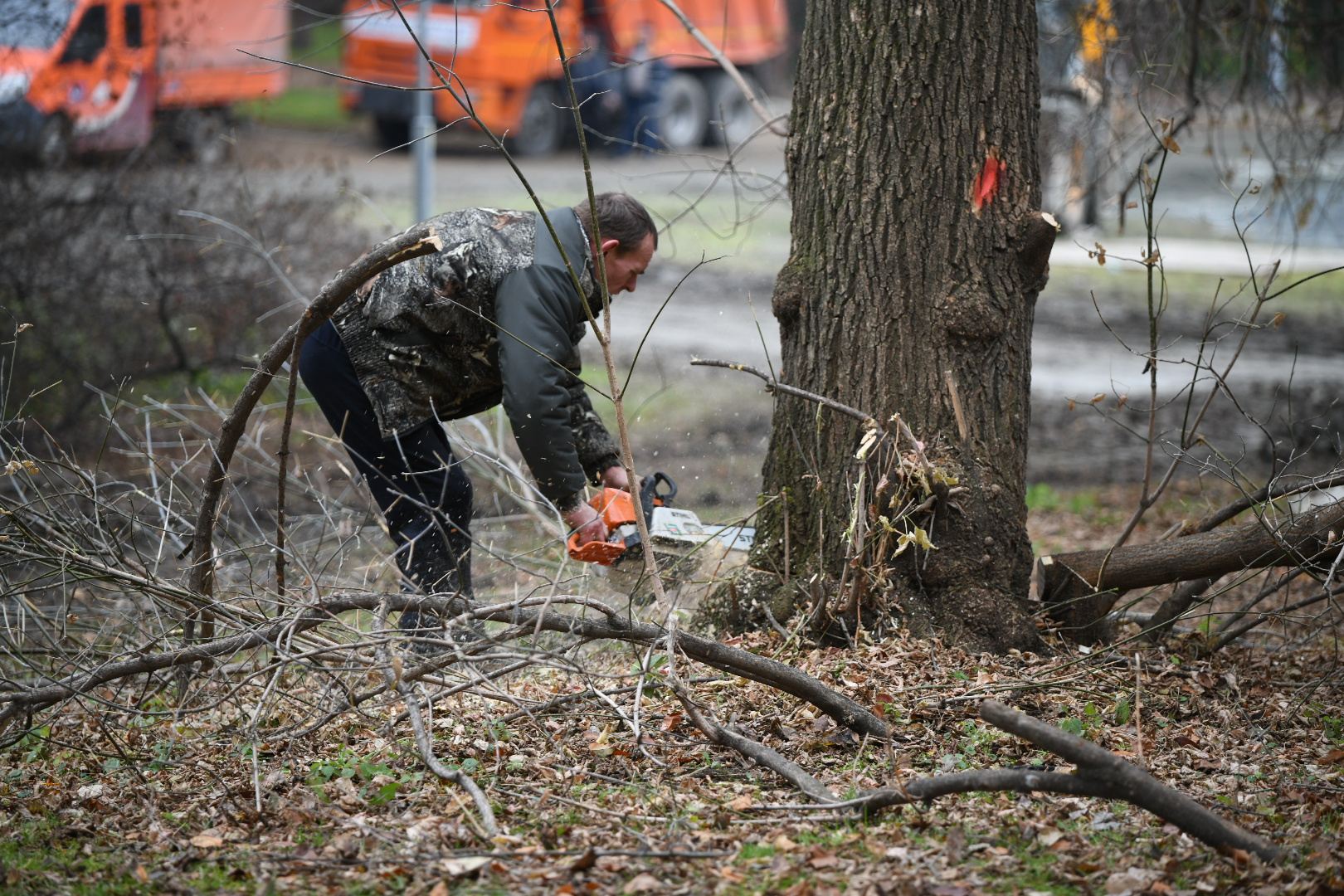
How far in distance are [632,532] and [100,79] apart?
223 inches

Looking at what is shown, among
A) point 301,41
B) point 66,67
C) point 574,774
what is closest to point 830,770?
point 574,774

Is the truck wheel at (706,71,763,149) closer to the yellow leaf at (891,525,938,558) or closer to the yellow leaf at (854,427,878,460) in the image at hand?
the yellow leaf at (854,427,878,460)

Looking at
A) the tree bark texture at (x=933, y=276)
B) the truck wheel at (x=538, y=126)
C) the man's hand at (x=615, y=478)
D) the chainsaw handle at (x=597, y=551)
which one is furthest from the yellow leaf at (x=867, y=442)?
the truck wheel at (x=538, y=126)

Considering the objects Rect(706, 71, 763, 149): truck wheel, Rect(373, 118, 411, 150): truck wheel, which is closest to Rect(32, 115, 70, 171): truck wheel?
Rect(373, 118, 411, 150): truck wheel

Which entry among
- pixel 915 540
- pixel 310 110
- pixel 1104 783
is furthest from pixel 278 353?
pixel 310 110

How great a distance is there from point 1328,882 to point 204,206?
7398mm

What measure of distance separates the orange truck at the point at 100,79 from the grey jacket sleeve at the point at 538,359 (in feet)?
12.8

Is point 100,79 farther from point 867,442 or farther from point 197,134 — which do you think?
point 867,442

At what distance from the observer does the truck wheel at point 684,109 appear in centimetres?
1816

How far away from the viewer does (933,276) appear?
3680 millimetres

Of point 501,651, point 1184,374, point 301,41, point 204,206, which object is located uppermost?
point 301,41

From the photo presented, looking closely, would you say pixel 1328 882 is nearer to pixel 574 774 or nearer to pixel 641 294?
pixel 574 774

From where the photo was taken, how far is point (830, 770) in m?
3.05

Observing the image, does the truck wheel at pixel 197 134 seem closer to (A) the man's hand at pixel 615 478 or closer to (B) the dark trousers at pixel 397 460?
(B) the dark trousers at pixel 397 460
